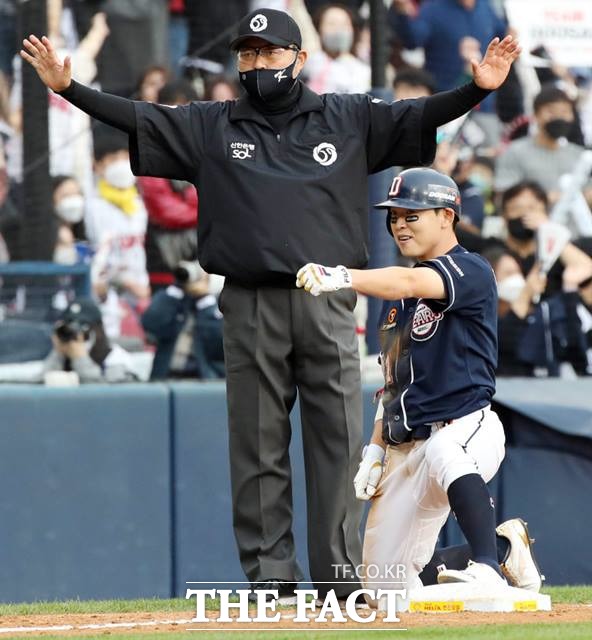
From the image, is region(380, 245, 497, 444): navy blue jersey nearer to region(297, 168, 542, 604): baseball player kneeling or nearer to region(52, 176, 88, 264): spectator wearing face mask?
region(297, 168, 542, 604): baseball player kneeling

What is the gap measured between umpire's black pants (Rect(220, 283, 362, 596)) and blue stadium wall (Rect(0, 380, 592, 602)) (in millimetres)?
1749

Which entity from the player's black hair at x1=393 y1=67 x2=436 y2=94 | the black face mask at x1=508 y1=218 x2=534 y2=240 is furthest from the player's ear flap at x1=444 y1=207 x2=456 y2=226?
the player's black hair at x1=393 y1=67 x2=436 y2=94

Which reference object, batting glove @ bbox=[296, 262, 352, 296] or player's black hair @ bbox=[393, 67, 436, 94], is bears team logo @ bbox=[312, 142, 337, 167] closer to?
batting glove @ bbox=[296, 262, 352, 296]

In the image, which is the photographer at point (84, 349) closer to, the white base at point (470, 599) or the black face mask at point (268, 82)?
the black face mask at point (268, 82)

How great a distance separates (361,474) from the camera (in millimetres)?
5086

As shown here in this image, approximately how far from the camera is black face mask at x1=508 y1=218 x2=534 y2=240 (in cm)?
918

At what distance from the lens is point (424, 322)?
4.96m

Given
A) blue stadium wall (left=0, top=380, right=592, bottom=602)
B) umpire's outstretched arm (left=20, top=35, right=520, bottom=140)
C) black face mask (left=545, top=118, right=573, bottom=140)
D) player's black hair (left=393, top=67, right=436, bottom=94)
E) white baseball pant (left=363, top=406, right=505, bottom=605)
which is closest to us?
white baseball pant (left=363, top=406, right=505, bottom=605)

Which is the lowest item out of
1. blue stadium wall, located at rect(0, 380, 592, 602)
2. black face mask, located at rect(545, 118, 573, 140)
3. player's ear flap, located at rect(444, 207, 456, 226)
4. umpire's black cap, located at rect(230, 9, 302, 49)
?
blue stadium wall, located at rect(0, 380, 592, 602)

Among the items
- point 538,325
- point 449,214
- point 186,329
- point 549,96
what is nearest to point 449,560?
point 449,214

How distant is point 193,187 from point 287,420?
3893 mm

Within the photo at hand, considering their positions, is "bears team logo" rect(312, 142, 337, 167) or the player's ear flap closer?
the player's ear flap

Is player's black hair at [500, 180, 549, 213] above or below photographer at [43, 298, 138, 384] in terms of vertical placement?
above

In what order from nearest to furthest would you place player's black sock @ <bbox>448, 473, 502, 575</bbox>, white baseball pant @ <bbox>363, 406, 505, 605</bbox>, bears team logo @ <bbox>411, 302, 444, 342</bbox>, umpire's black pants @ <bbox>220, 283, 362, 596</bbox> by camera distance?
player's black sock @ <bbox>448, 473, 502, 575</bbox> < white baseball pant @ <bbox>363, 406, 505, 605</bbox> < bears team logo @ <bbox>411, 302, 444, 342</bbox> < umpire's black pants @ <bbox>220, 283, 362, 596</bbox>
